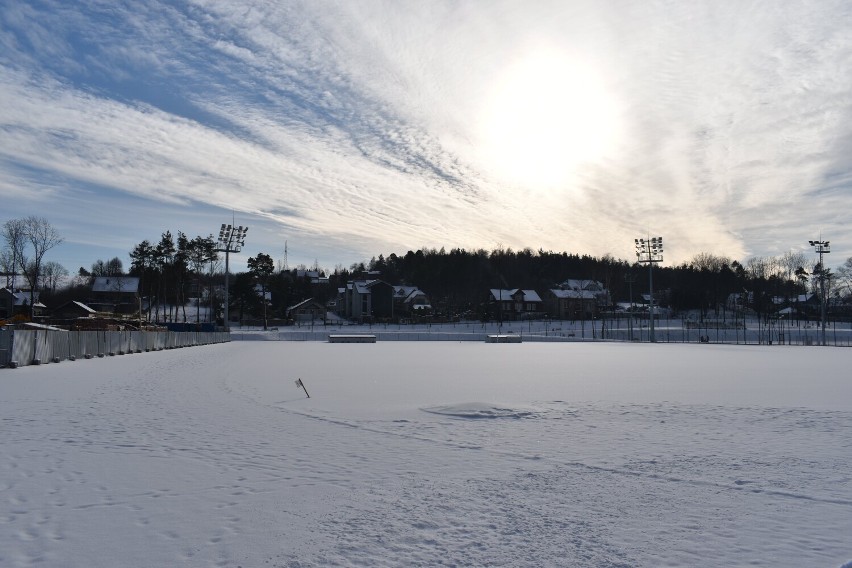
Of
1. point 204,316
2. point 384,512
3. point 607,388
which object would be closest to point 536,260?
point 204,316

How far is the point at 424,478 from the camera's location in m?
8.45

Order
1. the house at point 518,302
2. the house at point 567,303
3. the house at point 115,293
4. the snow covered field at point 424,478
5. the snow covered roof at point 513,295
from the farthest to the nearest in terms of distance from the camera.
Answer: the house at point 567,303 → the snow covered roof at point 513,295 → the house at point 518,302 → the house at point 115,293 → the snow covered field at point 424,478

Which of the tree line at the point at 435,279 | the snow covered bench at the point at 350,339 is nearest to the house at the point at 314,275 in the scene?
the tree line at the point at 435,279

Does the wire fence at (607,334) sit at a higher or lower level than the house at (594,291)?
lower

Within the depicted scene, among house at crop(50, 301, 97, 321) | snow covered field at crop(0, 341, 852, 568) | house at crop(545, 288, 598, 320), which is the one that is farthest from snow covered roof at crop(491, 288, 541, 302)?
snow covered field at crop(0, 341, 852, 568)

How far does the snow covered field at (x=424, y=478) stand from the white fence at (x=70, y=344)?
33.5ft

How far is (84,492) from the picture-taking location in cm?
759

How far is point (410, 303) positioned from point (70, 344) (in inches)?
3624

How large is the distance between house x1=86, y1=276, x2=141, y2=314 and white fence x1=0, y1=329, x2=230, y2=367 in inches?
2647

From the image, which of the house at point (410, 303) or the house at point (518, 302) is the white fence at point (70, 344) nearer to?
the house at point (410, 303)

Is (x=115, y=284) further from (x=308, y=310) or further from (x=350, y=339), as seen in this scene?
(x=350, y=339)

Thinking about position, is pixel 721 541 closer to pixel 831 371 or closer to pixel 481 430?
pixel 481 430

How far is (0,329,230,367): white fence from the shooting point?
1024 inches

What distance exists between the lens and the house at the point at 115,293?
348ft
